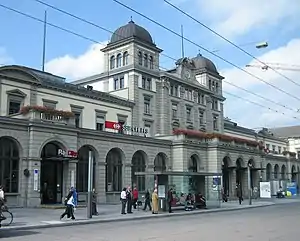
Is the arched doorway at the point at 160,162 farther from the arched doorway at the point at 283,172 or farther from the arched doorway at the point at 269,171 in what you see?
the arched doorway at the point at 283,172

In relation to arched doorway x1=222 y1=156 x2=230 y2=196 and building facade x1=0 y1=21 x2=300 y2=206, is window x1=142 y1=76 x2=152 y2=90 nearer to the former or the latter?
building facade x1=0 y1=21 x2=300 y2=206

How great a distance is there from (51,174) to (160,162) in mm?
15428

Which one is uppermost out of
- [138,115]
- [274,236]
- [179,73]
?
[179,73]

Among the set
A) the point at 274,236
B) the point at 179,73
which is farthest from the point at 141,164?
the point at 274,236

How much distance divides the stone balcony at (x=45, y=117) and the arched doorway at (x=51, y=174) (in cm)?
186

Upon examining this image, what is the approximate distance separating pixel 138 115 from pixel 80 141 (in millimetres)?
17350

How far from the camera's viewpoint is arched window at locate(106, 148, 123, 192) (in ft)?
132

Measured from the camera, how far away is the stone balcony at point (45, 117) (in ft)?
104

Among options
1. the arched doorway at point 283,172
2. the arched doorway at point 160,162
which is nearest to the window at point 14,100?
the arched doorway at point 160,162

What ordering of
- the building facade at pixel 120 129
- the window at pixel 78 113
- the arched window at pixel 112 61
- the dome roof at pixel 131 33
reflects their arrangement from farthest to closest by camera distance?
the arched window at pixel 112 61, the dome roof at pixel 131 33, the window at pixel 78 113, the building facade at pixel 120 129

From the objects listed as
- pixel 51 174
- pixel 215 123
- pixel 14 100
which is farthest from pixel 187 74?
pixel 51 174

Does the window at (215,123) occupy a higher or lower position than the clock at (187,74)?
lower

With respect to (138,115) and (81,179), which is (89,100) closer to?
(138,115)

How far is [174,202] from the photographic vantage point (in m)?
32.0
